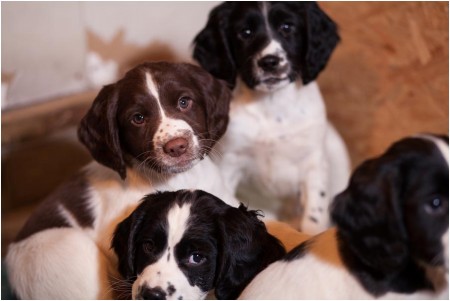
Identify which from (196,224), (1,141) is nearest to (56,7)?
(1,141)

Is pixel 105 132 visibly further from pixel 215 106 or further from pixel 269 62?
pixel 269 62

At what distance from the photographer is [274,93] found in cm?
404

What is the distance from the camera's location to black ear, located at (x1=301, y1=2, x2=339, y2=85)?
392 cm

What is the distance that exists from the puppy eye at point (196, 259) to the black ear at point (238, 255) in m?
0.08

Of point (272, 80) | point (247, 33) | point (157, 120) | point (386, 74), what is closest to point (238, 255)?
point (157, 120)

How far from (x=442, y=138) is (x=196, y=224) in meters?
1.04

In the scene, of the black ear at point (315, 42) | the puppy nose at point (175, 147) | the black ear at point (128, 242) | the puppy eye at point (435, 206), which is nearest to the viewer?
the puppy eye at point (435, 206)

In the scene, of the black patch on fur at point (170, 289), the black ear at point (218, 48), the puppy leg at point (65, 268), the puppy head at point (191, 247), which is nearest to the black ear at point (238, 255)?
the puppy head at point (191, 247)

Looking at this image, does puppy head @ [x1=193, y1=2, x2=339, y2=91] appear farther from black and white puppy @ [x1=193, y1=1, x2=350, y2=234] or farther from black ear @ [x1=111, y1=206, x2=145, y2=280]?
black ear @ [x1=111, y1=206, x2=145, y2=280]

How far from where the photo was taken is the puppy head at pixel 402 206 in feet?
7.41

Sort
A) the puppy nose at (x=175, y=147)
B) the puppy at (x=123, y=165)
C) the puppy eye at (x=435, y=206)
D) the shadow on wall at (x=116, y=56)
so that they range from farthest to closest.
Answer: the shadow on wall at (x=116, y=56) < the puppy at (x=123, y=165) < the puppy nose at (x=175, y=147) < the puppy eye at (x=435, y=206)

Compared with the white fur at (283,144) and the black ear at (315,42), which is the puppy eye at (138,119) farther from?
the black ear at (315,42)

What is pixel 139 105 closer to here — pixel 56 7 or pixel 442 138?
pixel 442 138

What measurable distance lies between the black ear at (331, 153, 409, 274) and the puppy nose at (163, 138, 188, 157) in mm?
961
